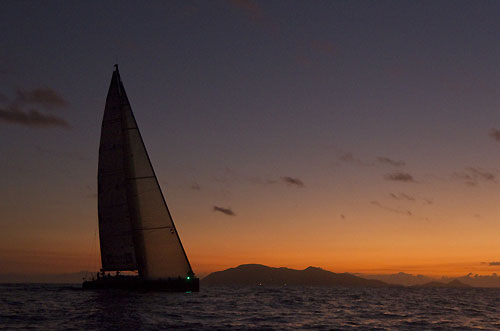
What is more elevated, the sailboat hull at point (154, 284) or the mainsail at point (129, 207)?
the mainsail at point (129, 207)

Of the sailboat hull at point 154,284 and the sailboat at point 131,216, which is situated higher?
the sailboat at point 131,216

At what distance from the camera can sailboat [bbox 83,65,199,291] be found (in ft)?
193

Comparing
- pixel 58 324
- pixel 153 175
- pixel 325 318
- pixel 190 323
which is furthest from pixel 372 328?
pixel 153 175

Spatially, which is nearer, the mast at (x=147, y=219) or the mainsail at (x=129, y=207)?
the mast at (x=147, y=219)

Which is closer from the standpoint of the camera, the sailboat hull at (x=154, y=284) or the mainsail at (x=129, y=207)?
the sailboat hull at (x=154, y=284)

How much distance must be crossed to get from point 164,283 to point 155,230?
6.20 meters

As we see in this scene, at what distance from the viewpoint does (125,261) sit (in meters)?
66.0

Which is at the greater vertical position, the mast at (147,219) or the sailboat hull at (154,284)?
the mast at (147,219)

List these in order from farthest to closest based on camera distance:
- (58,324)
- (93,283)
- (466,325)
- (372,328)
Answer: (93,283), (466,325), (372,328), (58,324)

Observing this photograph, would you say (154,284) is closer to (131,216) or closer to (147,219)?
(147,219)

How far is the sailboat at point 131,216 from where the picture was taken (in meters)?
58.9

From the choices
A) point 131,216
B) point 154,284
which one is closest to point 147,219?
point 131,216

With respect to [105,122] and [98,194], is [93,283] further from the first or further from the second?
[105,122]

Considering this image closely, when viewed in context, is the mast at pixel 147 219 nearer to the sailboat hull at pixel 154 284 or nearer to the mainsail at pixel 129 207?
the mainsail at pixel 129 207
